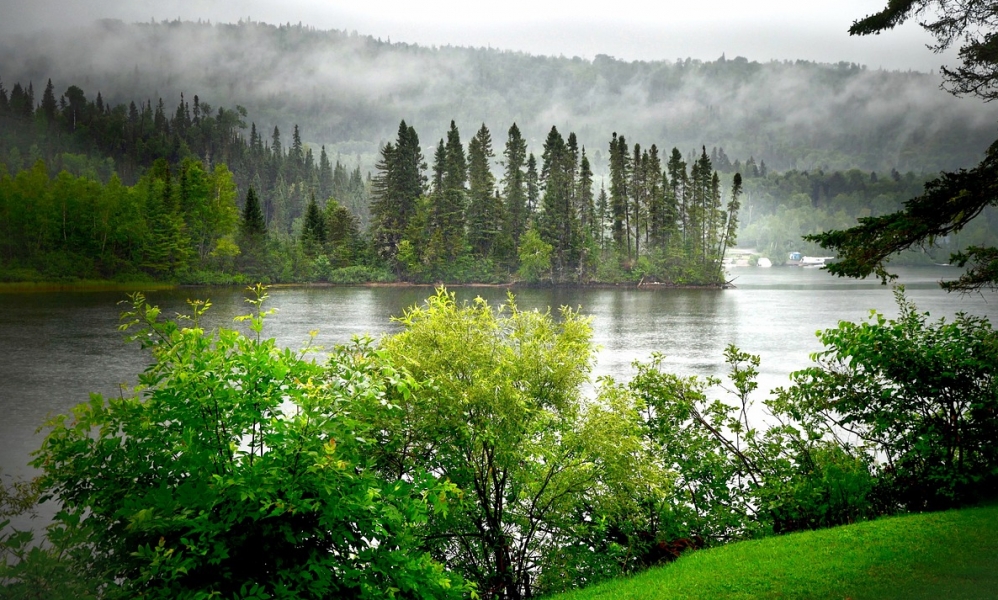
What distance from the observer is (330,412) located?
4664 millimetres

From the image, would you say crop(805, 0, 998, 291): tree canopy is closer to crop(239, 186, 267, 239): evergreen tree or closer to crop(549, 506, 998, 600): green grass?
crop(549, 506, 998, 600): green grass

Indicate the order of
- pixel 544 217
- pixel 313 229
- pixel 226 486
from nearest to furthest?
pixel 226 486 → pixel 313 229 → pixel 544 217

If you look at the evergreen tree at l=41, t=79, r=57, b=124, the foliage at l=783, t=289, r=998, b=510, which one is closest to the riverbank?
the evergreen tree at l=41, t=79, r=57, b=124

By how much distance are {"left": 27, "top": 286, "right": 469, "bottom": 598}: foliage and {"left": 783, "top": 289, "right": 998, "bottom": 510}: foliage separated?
20.7 ft

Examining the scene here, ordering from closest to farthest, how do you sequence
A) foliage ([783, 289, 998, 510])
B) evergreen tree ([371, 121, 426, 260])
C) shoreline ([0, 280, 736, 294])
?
foliage ([783, 289, 998, 510]) < shoreline ([0, 280, 736, 294]) < evergreen tree ([371, 121, 426, 260])

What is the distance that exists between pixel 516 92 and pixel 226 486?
86408 mm

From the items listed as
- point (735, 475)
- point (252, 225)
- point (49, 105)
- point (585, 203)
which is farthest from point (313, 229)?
point (735, 475)

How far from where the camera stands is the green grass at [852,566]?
18.4ft

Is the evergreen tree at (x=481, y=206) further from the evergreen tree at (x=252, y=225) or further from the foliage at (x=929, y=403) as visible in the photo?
the foliage at (x=929, y=403)

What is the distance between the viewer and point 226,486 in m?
4.23

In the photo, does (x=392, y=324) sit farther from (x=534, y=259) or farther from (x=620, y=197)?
(x=620, y=197)

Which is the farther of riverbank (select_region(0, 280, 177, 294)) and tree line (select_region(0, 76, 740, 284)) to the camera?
tree line (select_region(0, 76, 740, 284))

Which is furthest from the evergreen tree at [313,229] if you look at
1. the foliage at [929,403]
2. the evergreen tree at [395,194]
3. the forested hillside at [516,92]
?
the foliage at [929,403]

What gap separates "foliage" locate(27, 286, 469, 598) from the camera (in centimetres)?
423
